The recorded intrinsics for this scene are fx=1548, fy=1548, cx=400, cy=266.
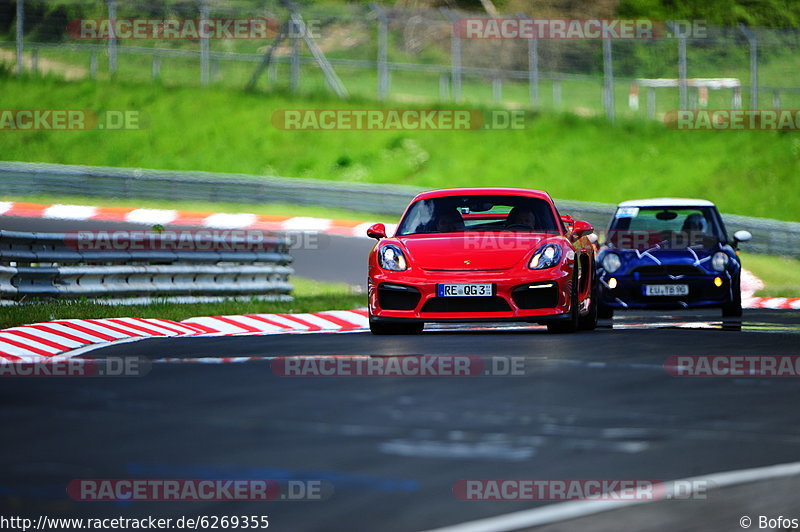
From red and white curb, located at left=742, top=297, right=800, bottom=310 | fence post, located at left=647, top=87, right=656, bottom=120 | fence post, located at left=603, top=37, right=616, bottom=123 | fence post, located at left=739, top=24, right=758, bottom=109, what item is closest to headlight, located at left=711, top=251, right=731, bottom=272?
red and white curb, located at left=742, top=297, right=800, bottom=310

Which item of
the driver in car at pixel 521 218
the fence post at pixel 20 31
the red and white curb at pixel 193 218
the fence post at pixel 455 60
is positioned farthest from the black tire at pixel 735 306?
the fence post at pixel 20 31

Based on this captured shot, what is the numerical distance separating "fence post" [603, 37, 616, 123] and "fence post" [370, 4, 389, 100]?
513cm

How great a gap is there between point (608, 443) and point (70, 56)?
34843 millimetres

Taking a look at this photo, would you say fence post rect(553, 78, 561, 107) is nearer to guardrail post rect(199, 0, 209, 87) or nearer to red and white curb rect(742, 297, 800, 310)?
guardrail post rect(199, 0, 209, 87)

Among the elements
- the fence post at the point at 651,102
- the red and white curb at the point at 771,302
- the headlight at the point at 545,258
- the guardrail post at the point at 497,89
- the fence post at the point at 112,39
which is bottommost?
the red and white curb at the point at 771,302

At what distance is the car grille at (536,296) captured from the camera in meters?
12.9

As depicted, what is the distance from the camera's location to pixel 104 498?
5574 millimetres

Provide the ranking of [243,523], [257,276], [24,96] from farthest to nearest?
[24,96]
[257,276]
[243,523]

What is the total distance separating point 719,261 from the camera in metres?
16.4

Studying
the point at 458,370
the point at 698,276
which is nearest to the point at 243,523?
the point at 458,370

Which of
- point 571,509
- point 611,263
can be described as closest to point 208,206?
point 611,263

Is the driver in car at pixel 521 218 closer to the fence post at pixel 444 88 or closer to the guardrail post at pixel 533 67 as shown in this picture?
the guardrail post at pixel 533 67

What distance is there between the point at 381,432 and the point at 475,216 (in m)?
7.22

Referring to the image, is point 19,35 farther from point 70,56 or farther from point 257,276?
point 257,276
